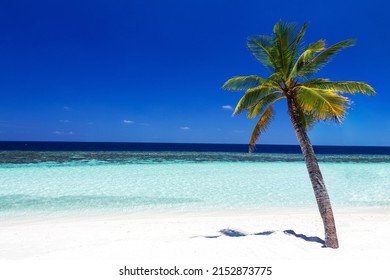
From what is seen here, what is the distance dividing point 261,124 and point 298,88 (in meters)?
1.46

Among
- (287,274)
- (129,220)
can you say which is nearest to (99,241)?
(129,220)

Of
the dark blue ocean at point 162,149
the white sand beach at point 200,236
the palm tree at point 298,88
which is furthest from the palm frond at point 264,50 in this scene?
the dark blue ocean at point 162,149

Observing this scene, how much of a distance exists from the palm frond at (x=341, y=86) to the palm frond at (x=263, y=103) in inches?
27.0

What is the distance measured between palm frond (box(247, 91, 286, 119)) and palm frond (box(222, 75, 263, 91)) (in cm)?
43

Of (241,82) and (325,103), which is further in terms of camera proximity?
(241,82)

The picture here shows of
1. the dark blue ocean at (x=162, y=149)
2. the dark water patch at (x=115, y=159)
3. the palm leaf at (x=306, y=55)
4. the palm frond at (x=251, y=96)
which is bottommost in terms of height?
the dark water patch at (x=115, y=159)

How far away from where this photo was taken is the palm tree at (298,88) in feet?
19.8

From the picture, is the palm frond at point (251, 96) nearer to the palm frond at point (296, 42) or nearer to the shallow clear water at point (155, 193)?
the palm frond at point (296, 42)

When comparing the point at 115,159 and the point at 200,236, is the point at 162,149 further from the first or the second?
the point at 200,236

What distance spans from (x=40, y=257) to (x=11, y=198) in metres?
9.25

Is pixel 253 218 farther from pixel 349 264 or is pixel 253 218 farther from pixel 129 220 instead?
pixel 349 264

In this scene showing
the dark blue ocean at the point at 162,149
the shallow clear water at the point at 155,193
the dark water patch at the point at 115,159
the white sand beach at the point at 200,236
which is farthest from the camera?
the dark blue ocean at the point at 162,149

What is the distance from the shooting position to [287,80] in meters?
6.54

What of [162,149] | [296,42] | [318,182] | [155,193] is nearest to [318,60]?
[296,42]
